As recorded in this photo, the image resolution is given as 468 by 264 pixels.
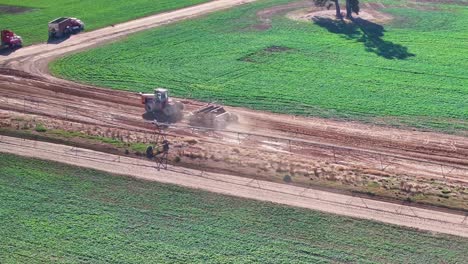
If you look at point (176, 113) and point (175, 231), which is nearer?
point (175, 231)

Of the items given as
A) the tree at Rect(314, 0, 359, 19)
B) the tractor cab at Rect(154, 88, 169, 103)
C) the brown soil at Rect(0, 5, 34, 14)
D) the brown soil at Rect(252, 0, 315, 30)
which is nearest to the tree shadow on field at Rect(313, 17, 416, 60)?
the tree at Rect(314, 0, 359, 19)

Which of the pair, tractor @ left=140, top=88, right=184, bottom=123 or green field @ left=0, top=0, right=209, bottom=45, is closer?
tractor @ left=140, top=88, right=184, bottom=123

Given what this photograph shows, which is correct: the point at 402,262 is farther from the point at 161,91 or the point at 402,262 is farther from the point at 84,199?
the point at 161,91

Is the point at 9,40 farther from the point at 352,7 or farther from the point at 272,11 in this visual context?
the point at 352,7

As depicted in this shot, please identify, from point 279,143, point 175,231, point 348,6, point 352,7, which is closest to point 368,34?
point 352,7

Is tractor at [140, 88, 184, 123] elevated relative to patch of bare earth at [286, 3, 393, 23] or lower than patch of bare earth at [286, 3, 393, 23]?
lower

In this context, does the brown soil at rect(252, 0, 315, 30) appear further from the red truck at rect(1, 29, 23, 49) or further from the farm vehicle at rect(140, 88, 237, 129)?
the farm vehicle at rect(140, 88, 237, 129)

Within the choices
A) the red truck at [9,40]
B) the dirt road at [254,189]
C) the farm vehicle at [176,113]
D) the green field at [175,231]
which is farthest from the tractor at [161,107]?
the red truck at [9,40]

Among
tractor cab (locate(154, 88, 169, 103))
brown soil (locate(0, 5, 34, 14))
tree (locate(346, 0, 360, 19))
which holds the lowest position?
tractor cab (locate(154, 88, 169, 103))
